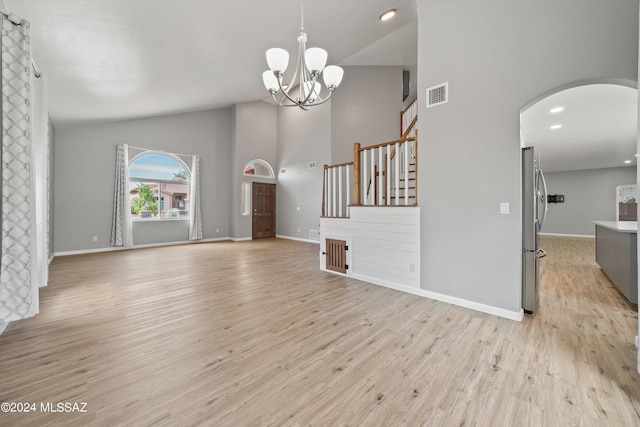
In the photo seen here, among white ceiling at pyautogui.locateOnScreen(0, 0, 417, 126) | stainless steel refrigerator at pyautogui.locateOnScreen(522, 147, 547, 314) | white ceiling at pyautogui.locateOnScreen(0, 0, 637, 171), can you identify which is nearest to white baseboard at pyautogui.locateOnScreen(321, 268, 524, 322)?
stainless steel refrigerator at pyautogui.locateOnScreen(522, 147, 547, 314)

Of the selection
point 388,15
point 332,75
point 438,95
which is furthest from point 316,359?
point 388,15

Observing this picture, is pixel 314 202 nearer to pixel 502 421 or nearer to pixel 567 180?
pixel 502 421

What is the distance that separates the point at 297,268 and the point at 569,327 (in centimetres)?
374

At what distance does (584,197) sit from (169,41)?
48.0ft

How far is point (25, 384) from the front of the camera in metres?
1.70

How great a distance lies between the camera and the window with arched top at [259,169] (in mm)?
9273

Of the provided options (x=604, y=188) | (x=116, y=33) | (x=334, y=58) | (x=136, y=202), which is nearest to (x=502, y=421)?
(x=116, y=33)

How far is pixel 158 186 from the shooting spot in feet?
25.1

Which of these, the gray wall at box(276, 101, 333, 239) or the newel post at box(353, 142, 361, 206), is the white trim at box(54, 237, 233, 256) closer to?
the gray wall at box(276, 101, 333, 239)

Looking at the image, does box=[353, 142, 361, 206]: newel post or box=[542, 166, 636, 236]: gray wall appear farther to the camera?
box=[542, 166, 636, 236]: gray wall

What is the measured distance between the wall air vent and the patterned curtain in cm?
409

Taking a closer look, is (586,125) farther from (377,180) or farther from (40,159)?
(40,159)

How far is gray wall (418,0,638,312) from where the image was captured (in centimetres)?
231

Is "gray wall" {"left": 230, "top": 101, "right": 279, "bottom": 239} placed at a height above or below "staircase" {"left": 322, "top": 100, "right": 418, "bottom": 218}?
above
